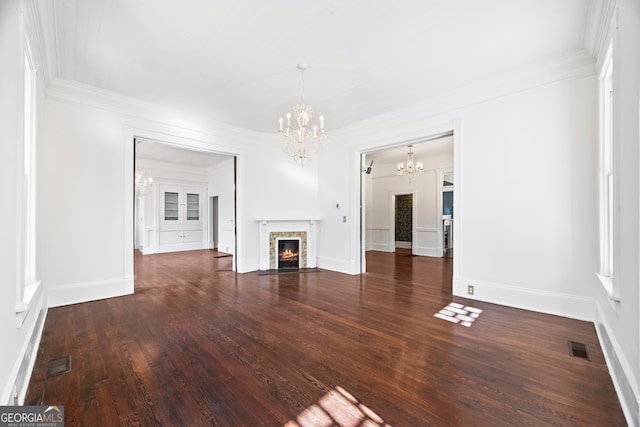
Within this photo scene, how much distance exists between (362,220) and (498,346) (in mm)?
3374

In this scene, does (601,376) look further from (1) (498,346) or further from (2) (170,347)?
(2) (170,347)

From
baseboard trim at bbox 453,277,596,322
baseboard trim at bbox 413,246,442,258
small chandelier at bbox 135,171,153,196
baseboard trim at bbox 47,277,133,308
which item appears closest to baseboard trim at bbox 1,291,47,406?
baseboard trim at bbox 47,277,133,308

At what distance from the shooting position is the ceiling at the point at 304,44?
93.2 inches

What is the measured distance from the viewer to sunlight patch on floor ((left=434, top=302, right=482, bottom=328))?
3035 millimetres

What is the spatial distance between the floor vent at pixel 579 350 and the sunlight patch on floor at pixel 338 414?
1.94 metres

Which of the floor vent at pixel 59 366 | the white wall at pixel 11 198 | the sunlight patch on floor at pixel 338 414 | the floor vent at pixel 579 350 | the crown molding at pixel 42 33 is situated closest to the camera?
the white wall at pixel 11 198

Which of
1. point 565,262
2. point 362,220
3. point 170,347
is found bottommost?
point 170,347

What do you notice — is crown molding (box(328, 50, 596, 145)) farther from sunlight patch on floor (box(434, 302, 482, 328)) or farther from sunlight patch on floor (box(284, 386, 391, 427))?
sunlight patch on floor (box(284, 386, 391, 427))

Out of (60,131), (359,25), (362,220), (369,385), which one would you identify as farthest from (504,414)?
(60,131)

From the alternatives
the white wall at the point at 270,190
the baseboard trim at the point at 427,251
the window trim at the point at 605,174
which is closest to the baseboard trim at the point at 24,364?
the white wall at the point at 270,190

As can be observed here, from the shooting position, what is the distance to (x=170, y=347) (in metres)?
2.45

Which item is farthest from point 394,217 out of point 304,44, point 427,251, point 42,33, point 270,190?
point 42,33

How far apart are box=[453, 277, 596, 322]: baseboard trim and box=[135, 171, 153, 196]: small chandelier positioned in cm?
848

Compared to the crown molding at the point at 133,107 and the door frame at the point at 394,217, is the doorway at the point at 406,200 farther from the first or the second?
the crown molding at the point at 133,107
